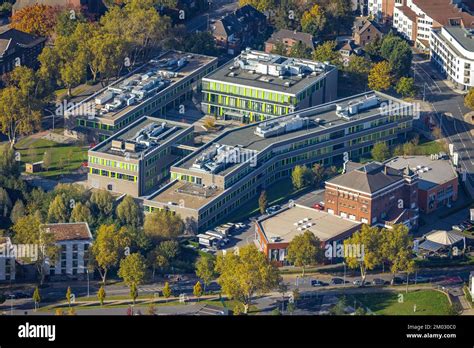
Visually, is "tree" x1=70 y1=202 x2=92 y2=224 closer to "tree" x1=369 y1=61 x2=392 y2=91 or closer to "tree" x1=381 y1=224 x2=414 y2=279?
"tree" x1=381 y1=224 x2=414 y2=279

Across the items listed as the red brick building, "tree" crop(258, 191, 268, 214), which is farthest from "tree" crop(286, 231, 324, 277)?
the red brick building

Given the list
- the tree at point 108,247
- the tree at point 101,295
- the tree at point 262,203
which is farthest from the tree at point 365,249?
the tree at point 101,295

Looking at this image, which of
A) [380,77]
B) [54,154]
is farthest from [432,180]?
[54,154]

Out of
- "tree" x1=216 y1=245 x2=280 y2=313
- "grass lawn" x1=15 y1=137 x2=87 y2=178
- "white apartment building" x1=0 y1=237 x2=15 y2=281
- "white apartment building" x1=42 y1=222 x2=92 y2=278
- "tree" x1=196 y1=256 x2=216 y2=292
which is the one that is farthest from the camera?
"grass lawn" x1=15 y1=137 x2=87 y2=178

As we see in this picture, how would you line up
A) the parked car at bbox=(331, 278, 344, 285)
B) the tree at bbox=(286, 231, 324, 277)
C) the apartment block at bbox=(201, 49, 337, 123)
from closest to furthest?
the parked car at bbox=(331, 278, 344, 285) → the tree at bbox=(286, 231, 324, 277) → the apartment block at bbox=(201, 49, 337, 123)

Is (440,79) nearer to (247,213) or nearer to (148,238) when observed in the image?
(247,213)

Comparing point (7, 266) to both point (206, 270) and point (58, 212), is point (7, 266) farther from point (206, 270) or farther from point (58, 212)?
point (206, 270)

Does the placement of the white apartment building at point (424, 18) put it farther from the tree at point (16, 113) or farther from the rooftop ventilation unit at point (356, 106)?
the tree at point (16, 113)
